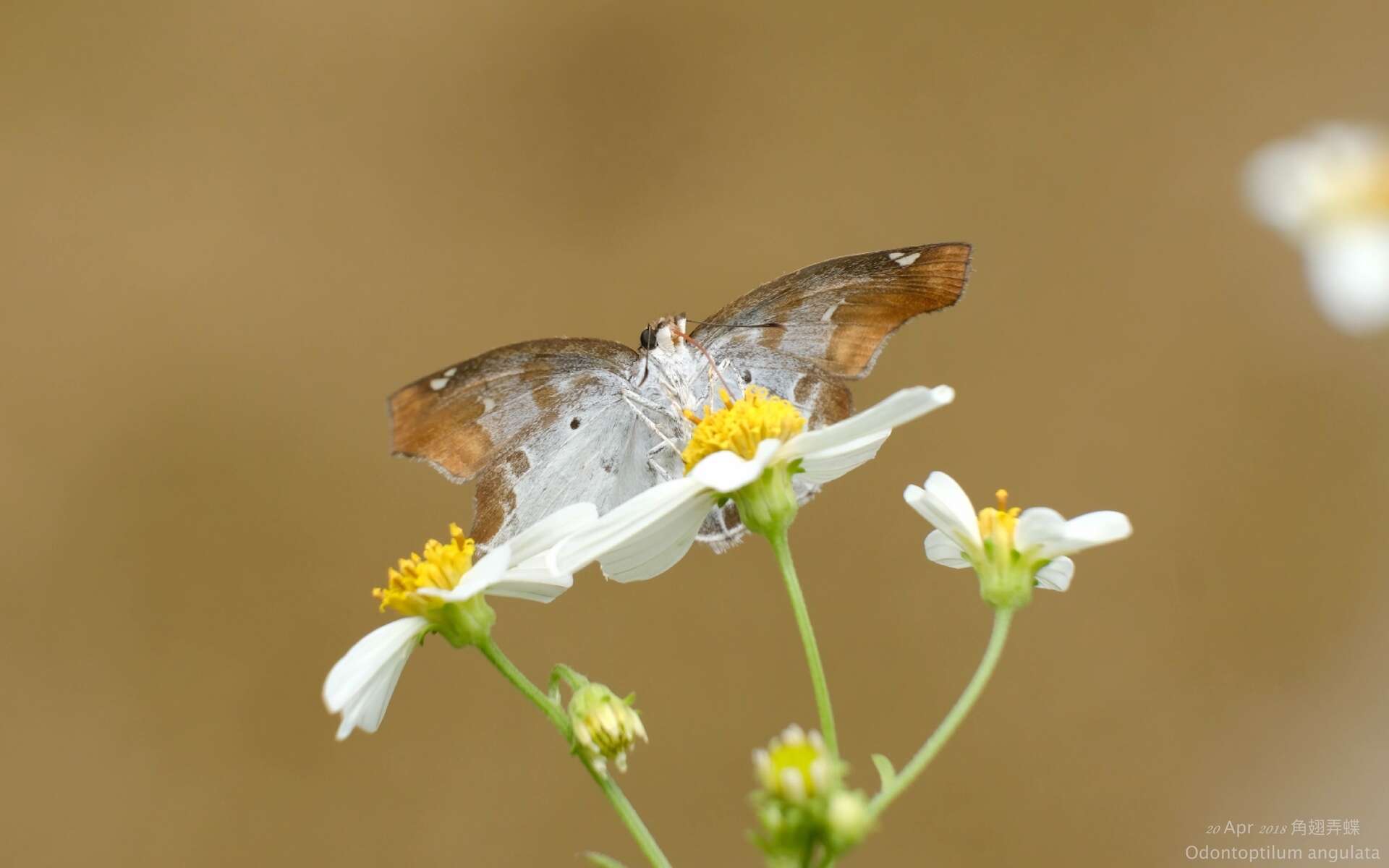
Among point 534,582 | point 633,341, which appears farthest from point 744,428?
point 633,341

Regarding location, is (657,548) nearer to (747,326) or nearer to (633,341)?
(747,326)

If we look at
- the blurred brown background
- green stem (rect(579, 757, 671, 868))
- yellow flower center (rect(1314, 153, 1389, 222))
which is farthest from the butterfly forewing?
yellow flower center (rect(1314, 153, 1389, 222))

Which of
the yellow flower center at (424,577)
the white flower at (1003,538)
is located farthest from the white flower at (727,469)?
the yellow flower center at (424,577)

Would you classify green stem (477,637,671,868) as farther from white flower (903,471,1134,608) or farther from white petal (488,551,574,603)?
white flower (903,471,1134,608)

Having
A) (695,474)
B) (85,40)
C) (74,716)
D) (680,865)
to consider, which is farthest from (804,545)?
(85,40)

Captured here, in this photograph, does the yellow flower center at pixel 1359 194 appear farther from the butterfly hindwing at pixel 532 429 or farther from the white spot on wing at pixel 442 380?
→ the white spot on wing at pixel 442 380
